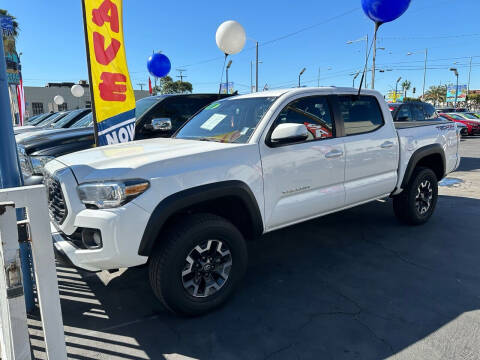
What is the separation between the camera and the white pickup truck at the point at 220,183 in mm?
2402

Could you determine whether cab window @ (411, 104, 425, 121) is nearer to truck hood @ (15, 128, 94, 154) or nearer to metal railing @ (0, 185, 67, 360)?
truck hood @ (15, 128, 94, 154)

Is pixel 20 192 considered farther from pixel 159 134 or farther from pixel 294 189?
pixel 159 134

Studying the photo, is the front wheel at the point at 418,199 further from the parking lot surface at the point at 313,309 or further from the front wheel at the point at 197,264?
the front wheel at the point at 197,264

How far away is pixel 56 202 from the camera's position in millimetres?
2688

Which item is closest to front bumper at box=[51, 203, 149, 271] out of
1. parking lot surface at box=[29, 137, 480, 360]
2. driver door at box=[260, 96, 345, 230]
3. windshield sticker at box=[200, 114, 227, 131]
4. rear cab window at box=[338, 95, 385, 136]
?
parking lot surface at box=[29, 137, 480, 360]

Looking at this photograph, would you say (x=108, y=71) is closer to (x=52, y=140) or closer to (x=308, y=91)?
(x=52, y=140)

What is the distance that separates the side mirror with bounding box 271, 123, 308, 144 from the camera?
2955 mm

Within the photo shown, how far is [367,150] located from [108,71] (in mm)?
3622

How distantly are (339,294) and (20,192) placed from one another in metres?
2.58

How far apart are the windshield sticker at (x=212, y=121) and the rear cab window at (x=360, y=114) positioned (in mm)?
1310

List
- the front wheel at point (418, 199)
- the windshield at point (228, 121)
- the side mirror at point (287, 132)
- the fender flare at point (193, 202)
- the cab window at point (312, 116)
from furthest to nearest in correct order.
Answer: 1. the front wheel at point (418, 199)
2. the cab window at point (312, 116)
3. the windshield at point (228, 121)
4. the side mirror at point (287, 132)
5. the fender flare at point (193, 202)

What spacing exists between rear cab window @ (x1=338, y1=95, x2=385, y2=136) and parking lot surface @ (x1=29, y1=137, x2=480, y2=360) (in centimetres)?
141

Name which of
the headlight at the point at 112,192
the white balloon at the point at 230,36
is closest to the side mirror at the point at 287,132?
the headlight at the point at 112,192

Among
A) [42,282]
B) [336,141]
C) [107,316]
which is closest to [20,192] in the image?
[42,282]
